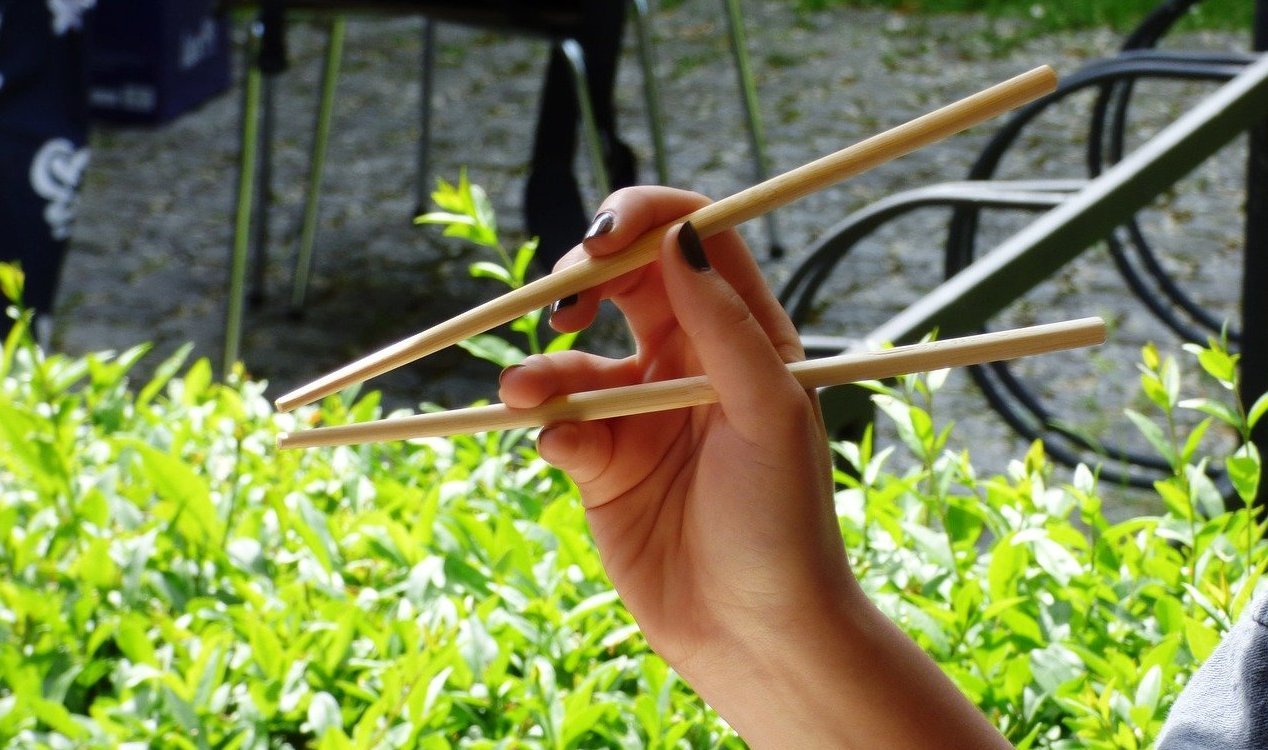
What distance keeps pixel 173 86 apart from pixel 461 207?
212 inches

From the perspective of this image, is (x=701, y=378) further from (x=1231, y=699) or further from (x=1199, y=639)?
(x=1199, y=639)

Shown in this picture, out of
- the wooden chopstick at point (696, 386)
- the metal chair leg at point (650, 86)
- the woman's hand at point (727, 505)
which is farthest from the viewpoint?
the metal chair leg at point (650, 86)

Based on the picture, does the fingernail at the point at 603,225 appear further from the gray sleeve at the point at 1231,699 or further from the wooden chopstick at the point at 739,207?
the gray sleeve at the point at 1231,699

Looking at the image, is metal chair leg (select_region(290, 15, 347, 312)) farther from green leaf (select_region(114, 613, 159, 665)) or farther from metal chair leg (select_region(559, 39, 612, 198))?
green leaf (select_region(114, 613, 159, 665))

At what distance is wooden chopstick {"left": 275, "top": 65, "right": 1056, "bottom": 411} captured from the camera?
69 cm

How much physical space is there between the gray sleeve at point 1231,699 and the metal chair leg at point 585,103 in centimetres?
290

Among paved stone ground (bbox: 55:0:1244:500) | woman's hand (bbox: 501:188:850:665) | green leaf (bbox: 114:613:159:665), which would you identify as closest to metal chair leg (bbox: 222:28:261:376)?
paved stone ground (bbox: 55:0:1244:500)

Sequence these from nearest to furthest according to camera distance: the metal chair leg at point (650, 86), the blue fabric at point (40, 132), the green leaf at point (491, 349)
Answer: the green leaf at point (491, 349)
the blue fabric at point (40, 132)
the metal chair leg at point (650, 86)

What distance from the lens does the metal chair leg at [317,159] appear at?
4.29 metres

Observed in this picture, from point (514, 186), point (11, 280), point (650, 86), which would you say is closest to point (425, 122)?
point (514, 186)

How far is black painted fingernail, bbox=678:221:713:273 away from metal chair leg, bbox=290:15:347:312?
141 inches

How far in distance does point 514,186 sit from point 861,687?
4834mm

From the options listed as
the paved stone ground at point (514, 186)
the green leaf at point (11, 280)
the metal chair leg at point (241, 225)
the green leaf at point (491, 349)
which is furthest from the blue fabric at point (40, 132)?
the green leaf at point (491, 349)

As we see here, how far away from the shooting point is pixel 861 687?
824 millimetres
